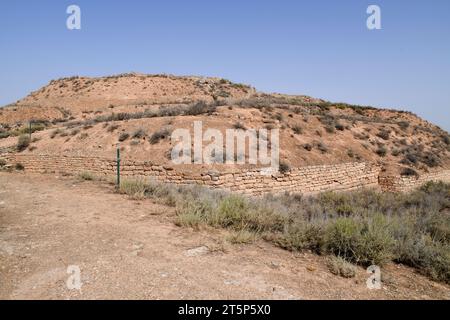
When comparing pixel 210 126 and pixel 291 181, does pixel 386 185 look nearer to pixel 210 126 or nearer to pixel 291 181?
pixel 291 181

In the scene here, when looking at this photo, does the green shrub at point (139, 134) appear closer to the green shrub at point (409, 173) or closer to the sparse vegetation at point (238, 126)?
the sparse vegetation at point (238, 126)

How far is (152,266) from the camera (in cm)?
449

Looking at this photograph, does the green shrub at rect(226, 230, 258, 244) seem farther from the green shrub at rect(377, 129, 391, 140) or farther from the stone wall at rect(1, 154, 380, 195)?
the green shrub at rect(377, 129, 391, 140)

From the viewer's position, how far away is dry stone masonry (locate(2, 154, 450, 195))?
468 inches

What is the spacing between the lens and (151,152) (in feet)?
43.8

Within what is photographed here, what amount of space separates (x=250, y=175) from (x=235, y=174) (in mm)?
657

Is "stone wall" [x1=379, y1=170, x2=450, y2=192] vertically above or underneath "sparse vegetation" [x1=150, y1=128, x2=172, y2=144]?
underneath

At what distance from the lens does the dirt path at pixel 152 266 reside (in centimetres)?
388

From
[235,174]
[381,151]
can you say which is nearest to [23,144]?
[235,174]

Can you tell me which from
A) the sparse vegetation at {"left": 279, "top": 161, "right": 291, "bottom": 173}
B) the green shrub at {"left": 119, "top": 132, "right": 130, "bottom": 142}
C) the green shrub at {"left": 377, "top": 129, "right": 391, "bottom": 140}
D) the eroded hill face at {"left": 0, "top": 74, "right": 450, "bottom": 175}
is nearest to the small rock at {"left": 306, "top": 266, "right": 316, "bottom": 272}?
the eroded hill face at {"left": 0, "top": 74, "right": 450, "bottom": 175}

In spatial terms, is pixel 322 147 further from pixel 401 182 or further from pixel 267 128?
pixel 401 182

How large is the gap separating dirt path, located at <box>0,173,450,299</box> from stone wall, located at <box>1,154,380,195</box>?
4940 mm

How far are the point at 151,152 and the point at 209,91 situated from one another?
31766 mm

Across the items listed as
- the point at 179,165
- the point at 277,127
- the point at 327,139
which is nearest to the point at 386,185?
the point at 327,139
